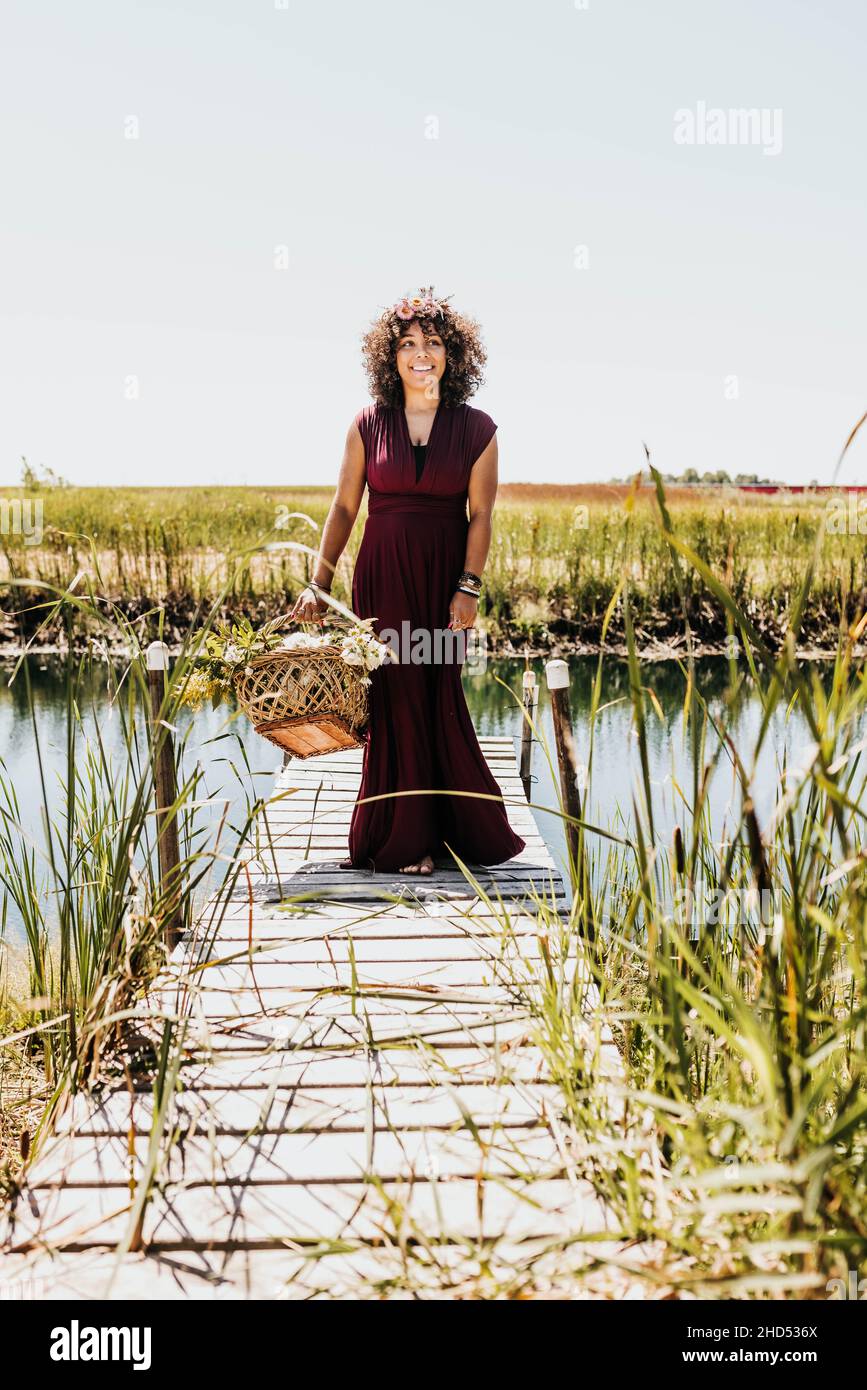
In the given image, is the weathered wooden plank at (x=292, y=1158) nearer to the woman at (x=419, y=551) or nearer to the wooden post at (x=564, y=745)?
the wooden post at (x=564, y=745)

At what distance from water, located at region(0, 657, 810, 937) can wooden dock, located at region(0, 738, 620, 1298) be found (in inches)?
97.8

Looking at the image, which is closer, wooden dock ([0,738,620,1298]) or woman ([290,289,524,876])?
wooden dock ([0,738,620,1298])

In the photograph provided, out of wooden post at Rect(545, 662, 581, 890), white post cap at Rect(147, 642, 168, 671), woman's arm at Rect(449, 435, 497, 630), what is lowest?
wooden post at Rect(545, 662, 581, 890)

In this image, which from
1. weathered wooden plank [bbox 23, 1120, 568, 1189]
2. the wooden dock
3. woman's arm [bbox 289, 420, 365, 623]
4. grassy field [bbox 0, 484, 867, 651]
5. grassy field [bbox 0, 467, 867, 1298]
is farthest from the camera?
grassy field [bbox 0, 484, 867, 651]

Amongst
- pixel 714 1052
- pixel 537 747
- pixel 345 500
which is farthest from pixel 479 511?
pixel 537 747

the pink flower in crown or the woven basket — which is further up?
the pink flower in crown

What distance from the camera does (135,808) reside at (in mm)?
2084

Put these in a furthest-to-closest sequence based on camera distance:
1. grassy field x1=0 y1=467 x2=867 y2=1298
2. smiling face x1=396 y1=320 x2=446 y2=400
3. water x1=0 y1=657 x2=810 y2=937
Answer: water x1=0 y1=657 x2=810 y2=937, smiling face x1=396 y1=320 x2=446 y2=400, grassy field x1=0 y1=467 x2=867 y2=1298

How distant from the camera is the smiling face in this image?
3.43 metres

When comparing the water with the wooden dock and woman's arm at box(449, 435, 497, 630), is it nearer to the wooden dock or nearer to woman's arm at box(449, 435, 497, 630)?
woman's arm at box(449, 435, 497, 630)

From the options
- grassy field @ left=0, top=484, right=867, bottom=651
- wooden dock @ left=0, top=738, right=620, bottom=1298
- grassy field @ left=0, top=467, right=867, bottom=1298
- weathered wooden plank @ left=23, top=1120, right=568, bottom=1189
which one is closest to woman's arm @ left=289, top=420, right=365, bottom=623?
wooden dock @ left=0, top=738, right=620, bottom=1298

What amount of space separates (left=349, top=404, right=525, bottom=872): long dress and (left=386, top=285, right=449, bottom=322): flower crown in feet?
0.96
